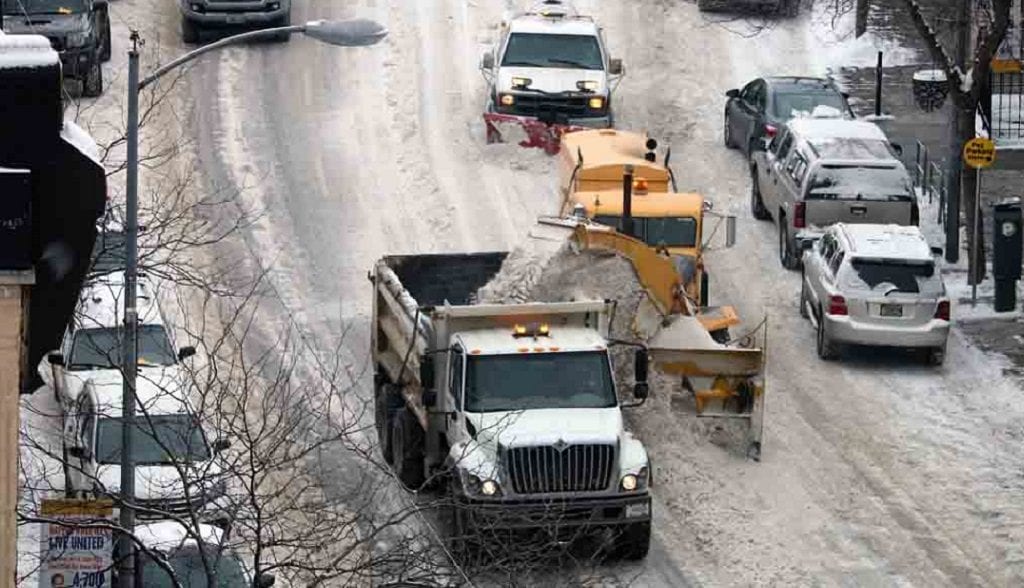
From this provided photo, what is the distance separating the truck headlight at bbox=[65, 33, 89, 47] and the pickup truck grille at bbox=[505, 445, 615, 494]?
1783 cm

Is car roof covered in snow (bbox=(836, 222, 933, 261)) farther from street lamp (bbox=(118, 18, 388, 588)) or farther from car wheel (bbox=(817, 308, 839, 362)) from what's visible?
street lamp (bbox=(118, 18, 388, 588))

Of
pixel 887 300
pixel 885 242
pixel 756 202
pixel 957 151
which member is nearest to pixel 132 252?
pixel 887 300

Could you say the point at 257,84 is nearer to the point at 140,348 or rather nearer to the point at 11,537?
the point at 140,348

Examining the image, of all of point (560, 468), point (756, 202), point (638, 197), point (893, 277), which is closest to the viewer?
point (560, 468)

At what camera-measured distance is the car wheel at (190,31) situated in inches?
1607

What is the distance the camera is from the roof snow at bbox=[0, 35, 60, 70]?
10.1 metres

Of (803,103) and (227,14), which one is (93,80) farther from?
(803,103)

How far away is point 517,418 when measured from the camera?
21.6m

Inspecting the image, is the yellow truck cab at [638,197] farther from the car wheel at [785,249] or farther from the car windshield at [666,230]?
the car wheel at [785,249]

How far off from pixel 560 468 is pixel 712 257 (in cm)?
1227

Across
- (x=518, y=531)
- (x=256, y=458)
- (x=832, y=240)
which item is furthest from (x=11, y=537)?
(x=832, y=240)

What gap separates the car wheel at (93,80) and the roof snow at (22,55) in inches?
1075

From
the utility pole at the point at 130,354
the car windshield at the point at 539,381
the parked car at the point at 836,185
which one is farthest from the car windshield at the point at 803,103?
the utility pole at the point at 130,354

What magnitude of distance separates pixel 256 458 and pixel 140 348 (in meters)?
10.7
